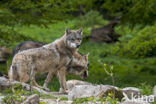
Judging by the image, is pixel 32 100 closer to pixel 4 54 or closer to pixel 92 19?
pixel 4 54

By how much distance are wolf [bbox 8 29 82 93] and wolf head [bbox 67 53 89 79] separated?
144cm

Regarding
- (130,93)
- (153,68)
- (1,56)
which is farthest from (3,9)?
(153,68)

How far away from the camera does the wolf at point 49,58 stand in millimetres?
8836

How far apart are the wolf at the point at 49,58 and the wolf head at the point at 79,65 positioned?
1436 millimetres

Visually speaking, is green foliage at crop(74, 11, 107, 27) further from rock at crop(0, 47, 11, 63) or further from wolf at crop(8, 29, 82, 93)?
wolf at crop(8, 29, 82, 93)

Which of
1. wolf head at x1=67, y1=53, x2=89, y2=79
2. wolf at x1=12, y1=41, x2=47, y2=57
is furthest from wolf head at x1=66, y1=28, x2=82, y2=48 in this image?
wolf at x1=12, y1=41, x2=47, y2=57

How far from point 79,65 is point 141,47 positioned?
312 inches

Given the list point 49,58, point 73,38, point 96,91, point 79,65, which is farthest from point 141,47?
point 96,91

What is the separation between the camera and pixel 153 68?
57.2 ft

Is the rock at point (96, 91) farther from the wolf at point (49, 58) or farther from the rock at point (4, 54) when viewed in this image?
the rock at point (4, 54)

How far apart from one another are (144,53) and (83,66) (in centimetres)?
824

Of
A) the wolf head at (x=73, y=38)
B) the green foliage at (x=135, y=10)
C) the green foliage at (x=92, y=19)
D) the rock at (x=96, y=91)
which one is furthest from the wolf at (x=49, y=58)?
the green foliage at (x=92, y=19)

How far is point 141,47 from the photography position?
18609 millimetres

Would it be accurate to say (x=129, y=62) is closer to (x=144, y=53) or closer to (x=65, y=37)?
(x=144, y=53)
